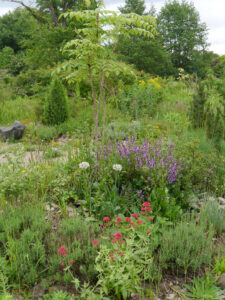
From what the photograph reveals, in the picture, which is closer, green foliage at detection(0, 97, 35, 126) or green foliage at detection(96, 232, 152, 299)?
green foliage at detection(96, 232, 152, 299)

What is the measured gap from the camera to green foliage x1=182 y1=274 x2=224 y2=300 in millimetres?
2045

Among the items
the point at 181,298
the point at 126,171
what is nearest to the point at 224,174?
the point at 126,171

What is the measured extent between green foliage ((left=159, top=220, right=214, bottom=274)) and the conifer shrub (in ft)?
20.0

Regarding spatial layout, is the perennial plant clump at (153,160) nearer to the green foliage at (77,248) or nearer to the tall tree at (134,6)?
the green foliage at (77,248)

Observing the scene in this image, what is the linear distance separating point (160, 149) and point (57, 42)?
1430 centimetres

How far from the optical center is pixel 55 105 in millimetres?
7941

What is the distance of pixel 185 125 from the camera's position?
270 inches

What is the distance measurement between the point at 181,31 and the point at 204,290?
30.6 meters

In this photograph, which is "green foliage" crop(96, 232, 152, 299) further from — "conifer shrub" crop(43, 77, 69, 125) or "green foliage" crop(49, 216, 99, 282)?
"conifer shrub" crop(43, 77, 69, 125)

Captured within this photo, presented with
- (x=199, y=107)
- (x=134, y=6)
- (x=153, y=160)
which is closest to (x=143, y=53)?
(x=134, y=6)

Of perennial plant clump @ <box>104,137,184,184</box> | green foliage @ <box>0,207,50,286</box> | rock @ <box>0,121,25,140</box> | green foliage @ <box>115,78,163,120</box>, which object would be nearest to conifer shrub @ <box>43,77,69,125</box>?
rock @ <box>0,121,25,140</box>

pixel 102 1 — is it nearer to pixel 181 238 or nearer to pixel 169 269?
pixel 181 238

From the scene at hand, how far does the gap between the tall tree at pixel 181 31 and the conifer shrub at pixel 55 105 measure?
22190mm

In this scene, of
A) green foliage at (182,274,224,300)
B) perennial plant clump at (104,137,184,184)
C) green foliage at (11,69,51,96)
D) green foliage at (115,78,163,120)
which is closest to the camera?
green foliage at (182,274,224,300)
